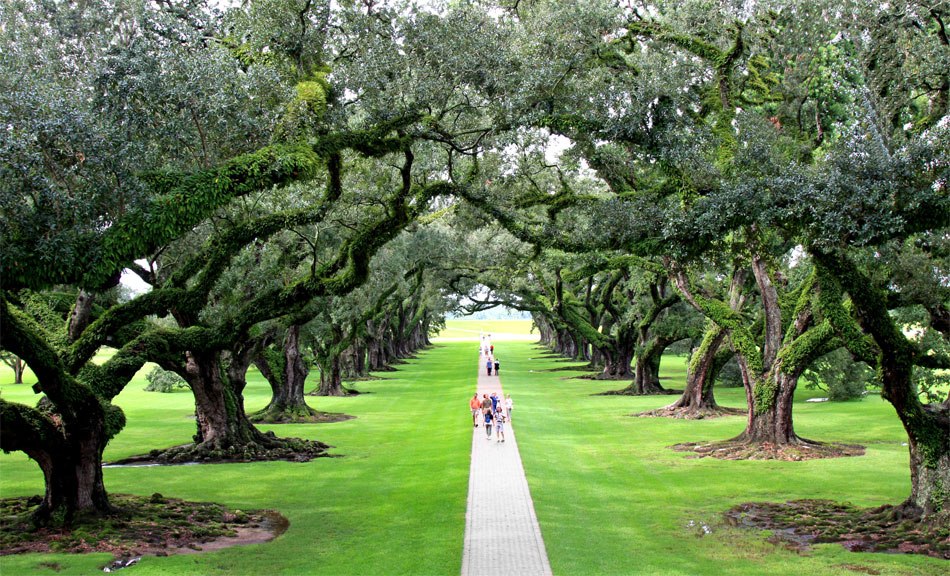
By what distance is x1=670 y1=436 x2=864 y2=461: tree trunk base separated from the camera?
751 inches

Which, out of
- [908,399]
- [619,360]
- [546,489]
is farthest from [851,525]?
[619,360]

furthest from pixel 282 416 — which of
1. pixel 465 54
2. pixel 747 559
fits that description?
pixel 747 559

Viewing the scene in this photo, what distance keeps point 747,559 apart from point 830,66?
325 inches

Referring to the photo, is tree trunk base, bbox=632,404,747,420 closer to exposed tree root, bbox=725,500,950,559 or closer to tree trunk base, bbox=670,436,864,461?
tree trunk base, bbox=670,436,864,461

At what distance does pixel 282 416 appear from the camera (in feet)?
94.9

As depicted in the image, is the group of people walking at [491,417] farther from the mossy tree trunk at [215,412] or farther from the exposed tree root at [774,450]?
the mossy tree trunk at [215,412]

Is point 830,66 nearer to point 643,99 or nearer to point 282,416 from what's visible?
point 643,99

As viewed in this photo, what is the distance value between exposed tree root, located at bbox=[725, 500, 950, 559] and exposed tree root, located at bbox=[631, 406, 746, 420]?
13416 mm

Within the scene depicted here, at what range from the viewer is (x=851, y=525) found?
12.3 metres

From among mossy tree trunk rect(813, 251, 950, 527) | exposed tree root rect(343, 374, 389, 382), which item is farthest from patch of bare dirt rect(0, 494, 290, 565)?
exposed tree root rect(343, 374, 389, 382)

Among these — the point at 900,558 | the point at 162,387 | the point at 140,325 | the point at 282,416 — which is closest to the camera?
the point at 900,558

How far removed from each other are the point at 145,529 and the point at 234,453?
26.8ft

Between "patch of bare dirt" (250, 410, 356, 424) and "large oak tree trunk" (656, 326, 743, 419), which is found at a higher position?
"large oak tree trunk" (656, 326, 743, 419)

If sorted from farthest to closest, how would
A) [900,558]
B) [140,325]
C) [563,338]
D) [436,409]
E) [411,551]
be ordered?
[563,338] → [436,409] → [140,325] → [411,551] → [900,558]
